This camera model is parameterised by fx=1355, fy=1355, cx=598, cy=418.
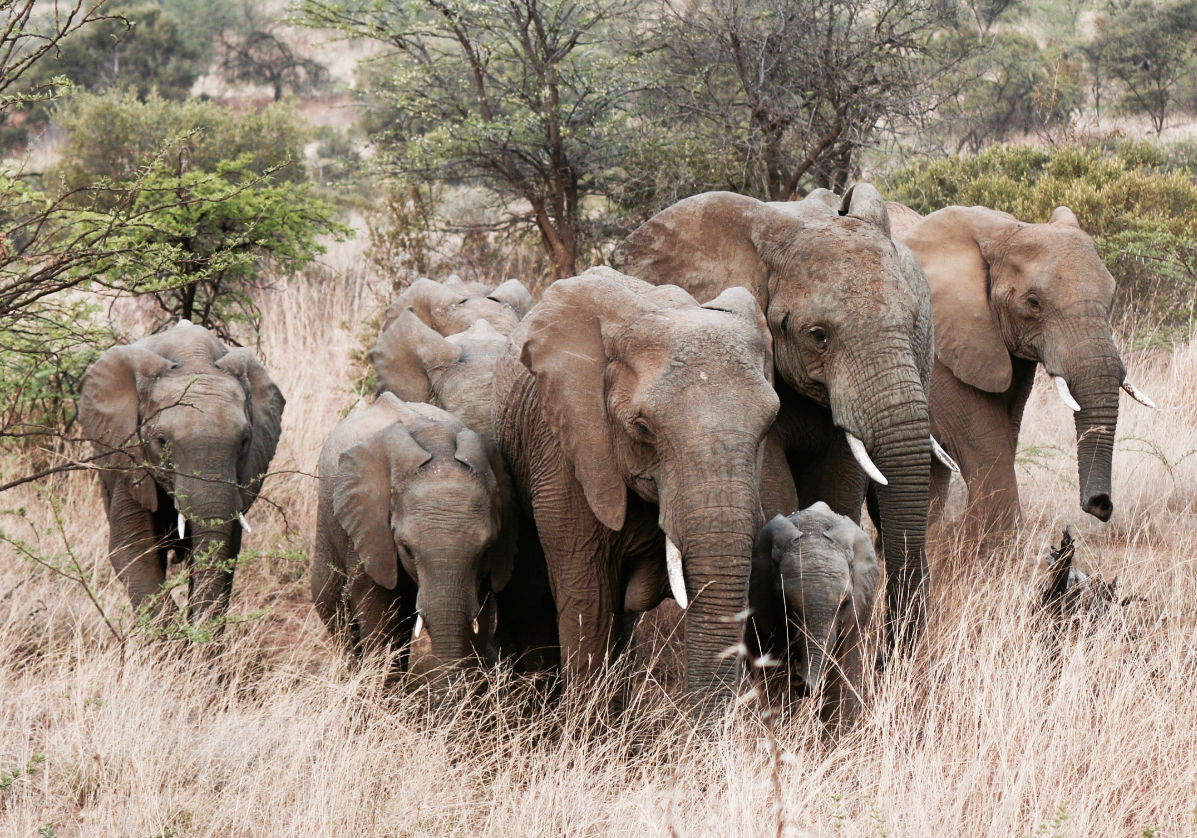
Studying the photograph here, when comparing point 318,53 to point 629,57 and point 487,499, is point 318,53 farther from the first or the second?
point 487,499

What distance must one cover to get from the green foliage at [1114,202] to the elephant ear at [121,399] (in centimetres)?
731

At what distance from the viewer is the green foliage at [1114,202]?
1319cm

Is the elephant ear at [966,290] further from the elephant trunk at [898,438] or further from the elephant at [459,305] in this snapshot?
the elephant at [459,305]

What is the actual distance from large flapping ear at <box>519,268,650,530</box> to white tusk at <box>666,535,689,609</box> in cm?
40

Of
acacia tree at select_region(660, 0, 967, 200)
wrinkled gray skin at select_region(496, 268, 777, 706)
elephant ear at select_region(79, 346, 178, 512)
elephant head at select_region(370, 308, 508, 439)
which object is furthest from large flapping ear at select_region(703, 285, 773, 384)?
acacia tree at select_region(660, 0, 967, 200)

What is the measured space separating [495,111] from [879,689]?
10.9 meters

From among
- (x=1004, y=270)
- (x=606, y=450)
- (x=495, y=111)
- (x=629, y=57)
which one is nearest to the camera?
(x=606, y=450)

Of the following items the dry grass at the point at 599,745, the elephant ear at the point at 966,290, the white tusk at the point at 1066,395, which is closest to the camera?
the dry grass at the point at 599,745

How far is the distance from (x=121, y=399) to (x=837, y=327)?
3.65 metres

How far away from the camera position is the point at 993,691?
16.9ft

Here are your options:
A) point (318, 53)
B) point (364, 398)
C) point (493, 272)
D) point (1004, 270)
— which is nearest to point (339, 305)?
point (493, 272)

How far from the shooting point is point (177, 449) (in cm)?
647

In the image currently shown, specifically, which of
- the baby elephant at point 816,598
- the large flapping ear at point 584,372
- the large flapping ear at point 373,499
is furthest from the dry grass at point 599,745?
the large flapping ear at point 584,372

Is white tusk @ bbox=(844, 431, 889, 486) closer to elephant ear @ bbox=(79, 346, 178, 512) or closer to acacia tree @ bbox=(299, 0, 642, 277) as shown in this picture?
elephant ear @ bbox=(79, 346, 178, 512)
